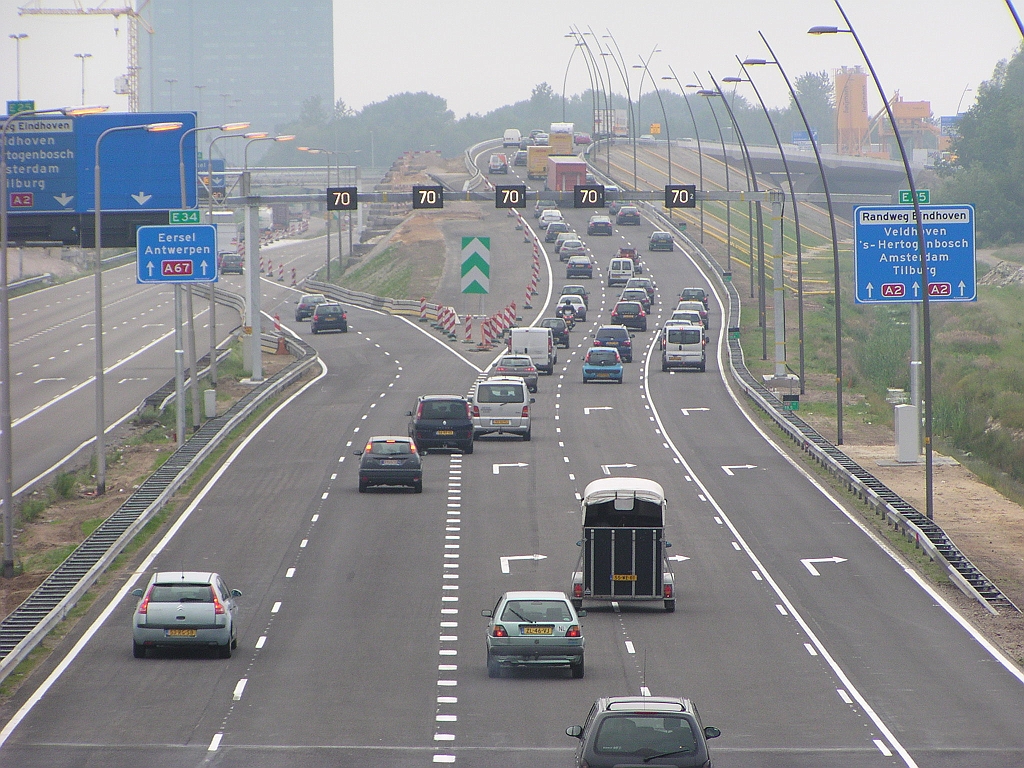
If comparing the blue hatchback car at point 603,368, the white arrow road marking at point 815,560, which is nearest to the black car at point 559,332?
the blue hatchback car at point 603,368

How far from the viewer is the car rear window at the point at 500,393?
46375 mm

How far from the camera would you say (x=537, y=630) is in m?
21.7

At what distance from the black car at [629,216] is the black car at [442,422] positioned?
266 feet

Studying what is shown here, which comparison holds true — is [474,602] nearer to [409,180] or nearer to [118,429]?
[118,429]

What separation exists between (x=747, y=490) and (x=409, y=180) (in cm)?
A: 11876

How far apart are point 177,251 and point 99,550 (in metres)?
15.7

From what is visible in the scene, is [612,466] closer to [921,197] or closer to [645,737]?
[921,197]

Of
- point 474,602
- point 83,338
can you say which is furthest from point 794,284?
point 474,602

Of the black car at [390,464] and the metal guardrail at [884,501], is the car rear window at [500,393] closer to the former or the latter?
the black car at [390,464]

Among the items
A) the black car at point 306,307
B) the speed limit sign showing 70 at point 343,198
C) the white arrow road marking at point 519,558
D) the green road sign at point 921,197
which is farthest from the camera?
the black car at point 306,307

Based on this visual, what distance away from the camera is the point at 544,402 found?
56250 mm

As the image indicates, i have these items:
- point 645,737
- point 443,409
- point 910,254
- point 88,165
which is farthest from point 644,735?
point 88,165

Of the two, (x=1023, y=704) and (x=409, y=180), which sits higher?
(x=409, y=180)

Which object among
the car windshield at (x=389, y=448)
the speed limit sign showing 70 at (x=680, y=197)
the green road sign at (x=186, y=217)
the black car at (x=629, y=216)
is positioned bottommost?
the car windshield at (x=389, y=448)
